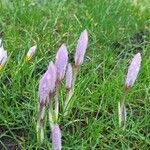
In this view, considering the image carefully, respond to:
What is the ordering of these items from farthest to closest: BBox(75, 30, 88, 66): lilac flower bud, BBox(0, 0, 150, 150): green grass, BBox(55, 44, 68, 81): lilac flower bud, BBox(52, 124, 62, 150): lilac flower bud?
A: BBox(0, 0, 150, 150): green grass < BBox(75, 30, 88, 66): lilac flower bud < BBox(55, 44, 68, 81): lilac flower bud < BBox(52, 124, 62, 150): lilac flower bud

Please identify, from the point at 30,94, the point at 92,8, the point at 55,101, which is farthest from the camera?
the point at 92,8

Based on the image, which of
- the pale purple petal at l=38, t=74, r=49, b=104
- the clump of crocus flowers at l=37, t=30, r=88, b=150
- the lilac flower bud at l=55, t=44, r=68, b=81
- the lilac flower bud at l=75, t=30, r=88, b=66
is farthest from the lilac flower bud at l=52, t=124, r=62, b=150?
the lilac flower bud at l=75, t=30, r=88, b=66

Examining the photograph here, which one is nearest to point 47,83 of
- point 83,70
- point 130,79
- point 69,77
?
point 69,77

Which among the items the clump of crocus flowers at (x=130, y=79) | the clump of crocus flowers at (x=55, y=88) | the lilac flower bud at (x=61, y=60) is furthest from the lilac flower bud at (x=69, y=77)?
the clump of crocus flowers at (x=130, y=79)

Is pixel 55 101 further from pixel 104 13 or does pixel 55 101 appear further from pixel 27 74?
pixel 104 13

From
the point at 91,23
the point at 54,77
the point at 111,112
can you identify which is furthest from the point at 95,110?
the point at 91,23

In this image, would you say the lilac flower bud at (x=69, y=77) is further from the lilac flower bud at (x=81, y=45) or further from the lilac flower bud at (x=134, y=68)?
the lilac flower bud at (x=134, y=68)

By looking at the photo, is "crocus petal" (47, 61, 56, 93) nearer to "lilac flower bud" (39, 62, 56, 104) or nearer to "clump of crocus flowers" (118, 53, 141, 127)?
"lilac flower bud" (39, 62, 56, 104)
